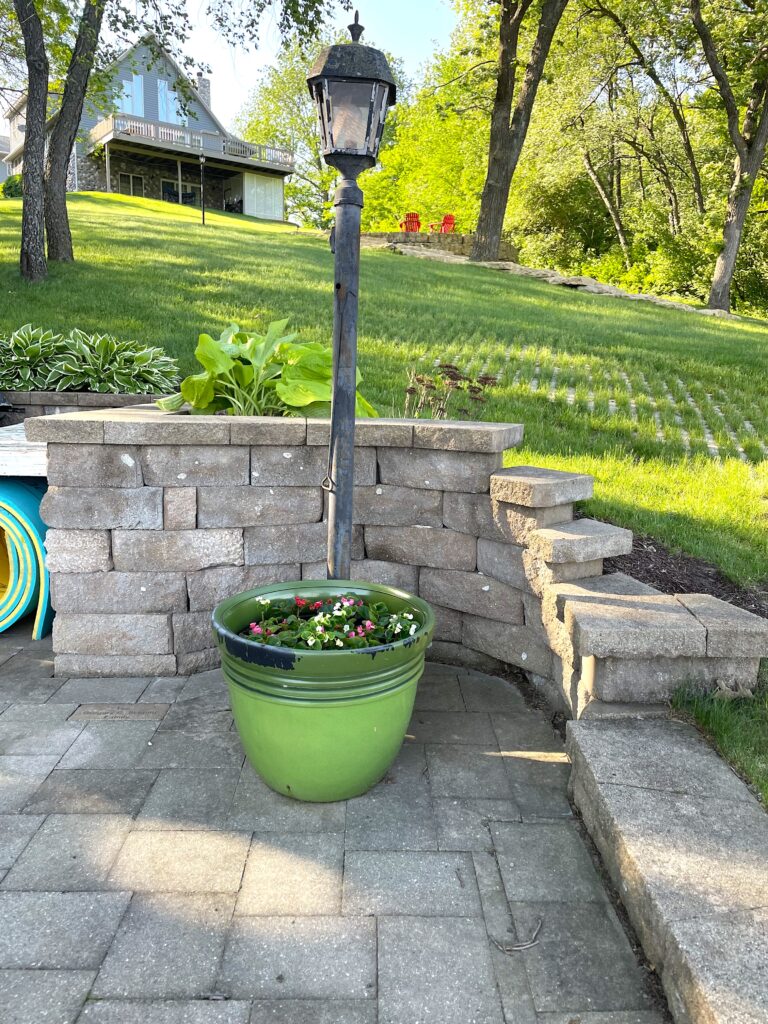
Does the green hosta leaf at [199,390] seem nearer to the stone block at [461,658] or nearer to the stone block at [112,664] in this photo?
the stone block at [112,664]

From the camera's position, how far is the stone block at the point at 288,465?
318 centimetres

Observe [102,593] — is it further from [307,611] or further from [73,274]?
[73,274]

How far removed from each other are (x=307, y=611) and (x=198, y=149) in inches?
1232

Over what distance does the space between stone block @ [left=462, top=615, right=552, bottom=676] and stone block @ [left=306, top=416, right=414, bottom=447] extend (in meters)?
0.89

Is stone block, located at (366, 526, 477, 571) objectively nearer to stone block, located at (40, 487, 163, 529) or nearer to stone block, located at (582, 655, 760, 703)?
stone block, located at (582, 655, 760, 703)

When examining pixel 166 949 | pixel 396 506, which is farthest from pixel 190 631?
pixel 166 949

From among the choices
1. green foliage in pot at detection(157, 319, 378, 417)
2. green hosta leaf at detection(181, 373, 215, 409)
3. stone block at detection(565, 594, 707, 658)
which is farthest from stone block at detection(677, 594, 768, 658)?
green hosta leaf at detection(181, 373, 215, 409)

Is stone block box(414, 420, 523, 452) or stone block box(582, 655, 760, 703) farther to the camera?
stone block box(414, 420, 523, 452)

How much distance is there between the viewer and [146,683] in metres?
3.22

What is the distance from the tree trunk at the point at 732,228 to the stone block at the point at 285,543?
17.3m

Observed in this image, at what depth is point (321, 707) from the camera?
7.13 ft

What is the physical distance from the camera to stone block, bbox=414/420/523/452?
3.03 meters

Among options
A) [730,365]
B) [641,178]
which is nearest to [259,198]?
[641,178]

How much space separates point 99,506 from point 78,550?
0.23 metres
